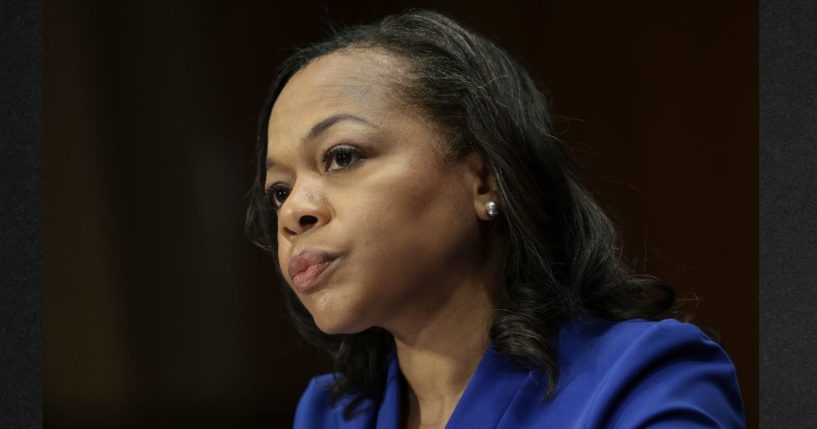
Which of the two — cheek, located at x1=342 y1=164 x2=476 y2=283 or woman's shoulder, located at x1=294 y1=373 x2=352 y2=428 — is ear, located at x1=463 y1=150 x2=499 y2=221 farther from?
woman's shoulder, located at x1=294 y1=373 x2=352 y2=428

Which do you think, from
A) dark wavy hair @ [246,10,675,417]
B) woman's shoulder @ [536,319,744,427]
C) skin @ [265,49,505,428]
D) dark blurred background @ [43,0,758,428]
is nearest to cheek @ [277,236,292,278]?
skin @ [265,49,505,428]

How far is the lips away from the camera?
128cm

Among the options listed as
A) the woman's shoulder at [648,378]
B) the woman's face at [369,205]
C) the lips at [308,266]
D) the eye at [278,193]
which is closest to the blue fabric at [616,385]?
the woman's shoulder at [648,378]

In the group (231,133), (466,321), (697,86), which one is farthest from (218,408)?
(697,86)

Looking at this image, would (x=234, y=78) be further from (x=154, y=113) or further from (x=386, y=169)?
(x=386, y=169)

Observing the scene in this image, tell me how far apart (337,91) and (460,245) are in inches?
9.6

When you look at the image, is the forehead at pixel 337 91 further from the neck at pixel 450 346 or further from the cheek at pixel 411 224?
the neck at pixel 450 346

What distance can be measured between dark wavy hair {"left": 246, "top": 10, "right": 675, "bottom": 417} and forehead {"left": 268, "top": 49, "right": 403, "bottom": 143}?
24 mm

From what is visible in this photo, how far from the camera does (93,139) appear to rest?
5.98ft

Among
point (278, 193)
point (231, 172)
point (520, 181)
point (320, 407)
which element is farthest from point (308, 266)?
point (231, 172)

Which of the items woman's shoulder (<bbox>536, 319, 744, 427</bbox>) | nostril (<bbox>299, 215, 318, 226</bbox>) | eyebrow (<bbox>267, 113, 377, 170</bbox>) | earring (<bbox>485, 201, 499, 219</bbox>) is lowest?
woman's shoulder (<bbox>536, 319, 744, 427</bbox>)

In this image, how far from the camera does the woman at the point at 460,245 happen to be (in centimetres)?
127

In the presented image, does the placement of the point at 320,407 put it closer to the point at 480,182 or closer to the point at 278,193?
the point at 278,193

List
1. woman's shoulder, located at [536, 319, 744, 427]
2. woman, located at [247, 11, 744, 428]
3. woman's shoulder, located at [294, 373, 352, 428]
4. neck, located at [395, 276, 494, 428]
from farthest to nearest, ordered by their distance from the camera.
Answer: woman's shoulder, located at [294, 373, 352, 428] → neck, located at [395, 276, 494, 428] → woman, located at [247, 11, 744, 428] → woman's shoulder, located at [536, 319, 744, 427]
